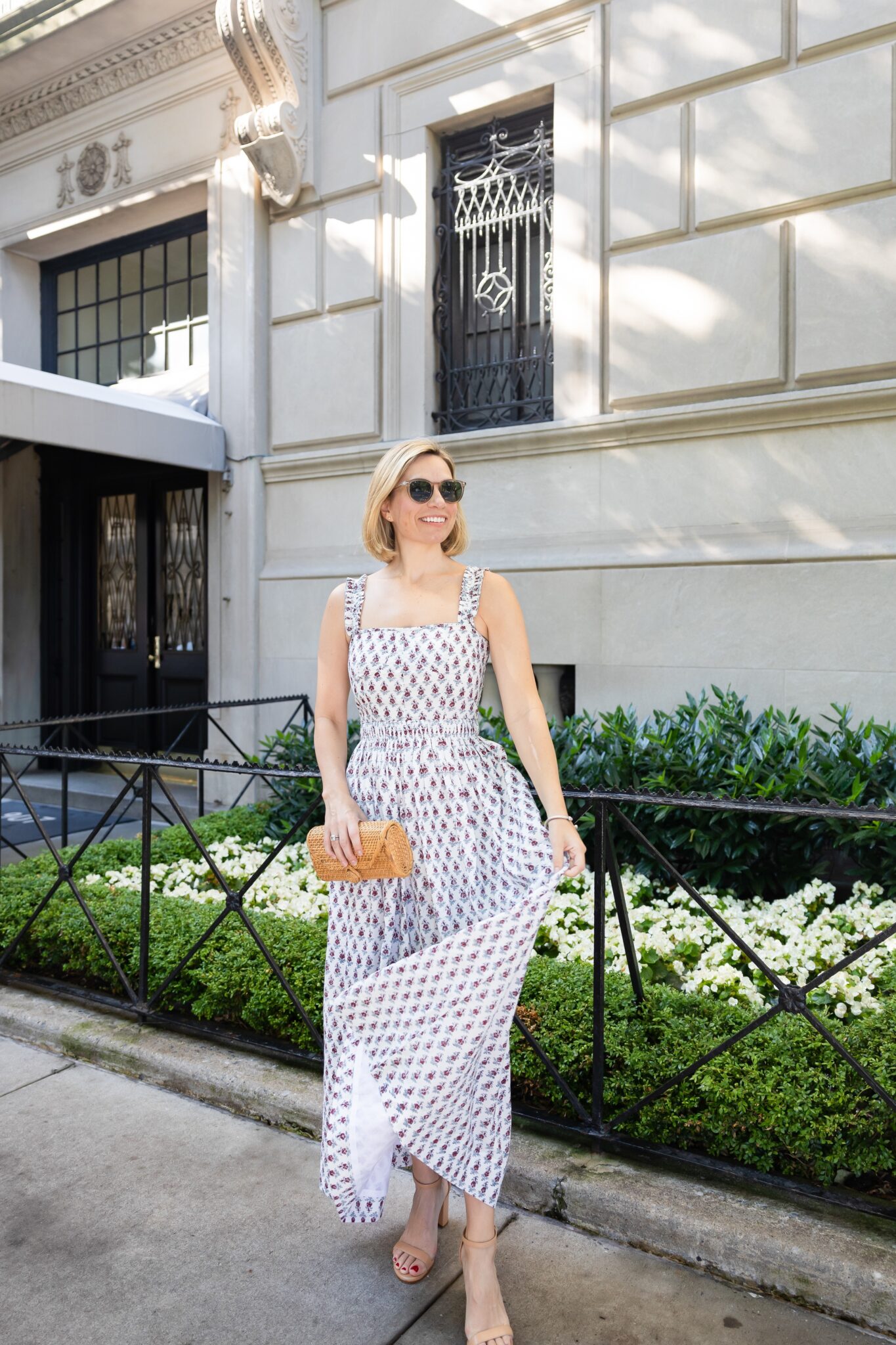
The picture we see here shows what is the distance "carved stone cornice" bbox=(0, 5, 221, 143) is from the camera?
871cm

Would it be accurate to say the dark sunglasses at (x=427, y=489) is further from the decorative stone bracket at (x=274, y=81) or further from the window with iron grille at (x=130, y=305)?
the window with iron grille at (x=130, y=305)

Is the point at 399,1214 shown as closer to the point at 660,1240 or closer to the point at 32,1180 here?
the point at 660,1240

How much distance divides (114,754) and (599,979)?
92.3 inches

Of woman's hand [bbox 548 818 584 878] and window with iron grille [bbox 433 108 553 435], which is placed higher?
window with iron grille [bbox 433 108 553 435]

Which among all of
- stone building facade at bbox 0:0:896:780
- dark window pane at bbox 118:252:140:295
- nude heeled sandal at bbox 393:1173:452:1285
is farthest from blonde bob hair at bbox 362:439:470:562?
dark window pane at bbox 118:252:140:295

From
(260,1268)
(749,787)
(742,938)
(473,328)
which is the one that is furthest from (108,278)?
(260,1268)

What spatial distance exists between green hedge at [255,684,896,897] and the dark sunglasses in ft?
7.45

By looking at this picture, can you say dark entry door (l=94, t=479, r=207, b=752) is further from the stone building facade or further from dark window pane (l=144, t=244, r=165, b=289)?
dark window pane (l=144, t=244, r=165, b=289)

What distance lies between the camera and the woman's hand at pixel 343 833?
236cm

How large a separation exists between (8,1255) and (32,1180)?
391 millimetres

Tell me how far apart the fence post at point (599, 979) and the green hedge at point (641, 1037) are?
0.06 meters

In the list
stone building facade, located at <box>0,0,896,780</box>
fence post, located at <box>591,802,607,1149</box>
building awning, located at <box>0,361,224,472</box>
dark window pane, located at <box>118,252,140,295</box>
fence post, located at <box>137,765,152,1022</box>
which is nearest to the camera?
fence post, located at <box>591,802,607,1149</box>

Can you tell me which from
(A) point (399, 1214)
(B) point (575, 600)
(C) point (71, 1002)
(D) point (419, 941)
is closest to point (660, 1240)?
(A) point (399, 1214)

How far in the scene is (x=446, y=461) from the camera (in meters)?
2.58
